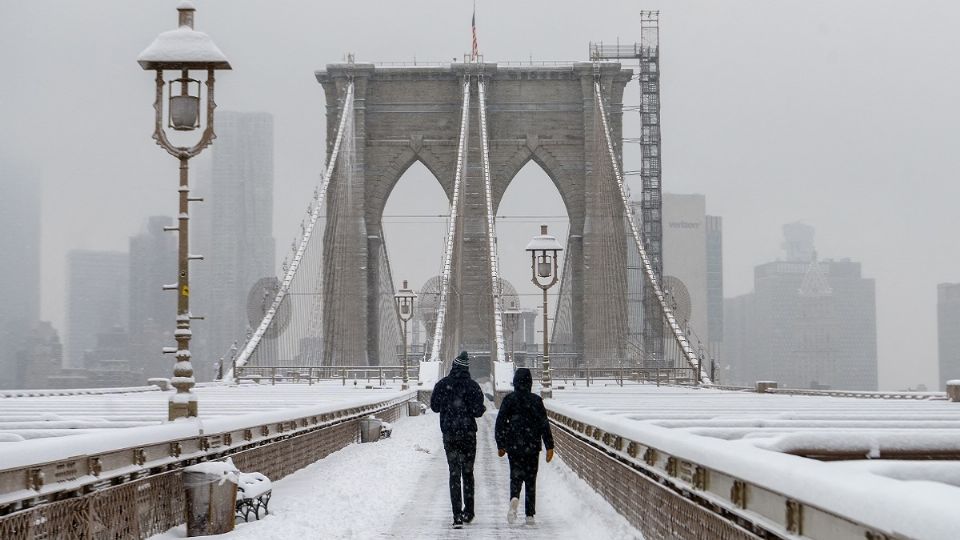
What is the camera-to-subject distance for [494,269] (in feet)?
175

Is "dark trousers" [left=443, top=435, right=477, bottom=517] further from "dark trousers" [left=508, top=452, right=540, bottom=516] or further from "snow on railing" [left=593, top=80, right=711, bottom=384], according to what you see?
"snow on railing" [left=593, top=80, right=711, bottom=384]

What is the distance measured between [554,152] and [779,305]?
4074 inches

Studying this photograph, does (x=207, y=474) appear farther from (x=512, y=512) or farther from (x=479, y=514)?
(x=479, y=514)

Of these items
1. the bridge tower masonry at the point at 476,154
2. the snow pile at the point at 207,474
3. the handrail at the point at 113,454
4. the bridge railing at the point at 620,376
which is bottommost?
the bridge railing at the point at 620,376

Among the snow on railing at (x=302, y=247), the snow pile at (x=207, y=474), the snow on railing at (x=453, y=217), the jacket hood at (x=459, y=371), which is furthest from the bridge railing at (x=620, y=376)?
the snow pile at (x=207, y=474)

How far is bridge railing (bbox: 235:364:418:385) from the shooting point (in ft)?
141

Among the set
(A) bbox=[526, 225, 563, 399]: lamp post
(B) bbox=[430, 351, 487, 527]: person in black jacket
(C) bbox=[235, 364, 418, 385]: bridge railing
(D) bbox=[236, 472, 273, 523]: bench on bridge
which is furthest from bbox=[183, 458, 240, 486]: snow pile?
A: (C) bbox=[235, 364, 418, 385]: bridge railing

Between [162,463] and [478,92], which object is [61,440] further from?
[478,92]

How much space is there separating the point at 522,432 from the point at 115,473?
13.3ft

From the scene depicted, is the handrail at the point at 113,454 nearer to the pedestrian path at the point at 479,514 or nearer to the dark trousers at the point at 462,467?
the pedestrian path at the point at 479,514

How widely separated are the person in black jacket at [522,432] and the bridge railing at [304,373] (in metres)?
30.6

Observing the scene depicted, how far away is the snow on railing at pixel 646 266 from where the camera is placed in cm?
4419

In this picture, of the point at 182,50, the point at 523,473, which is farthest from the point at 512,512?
the point at 182,50

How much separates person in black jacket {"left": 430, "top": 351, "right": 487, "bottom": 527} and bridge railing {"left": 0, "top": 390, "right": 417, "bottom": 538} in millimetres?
2089
